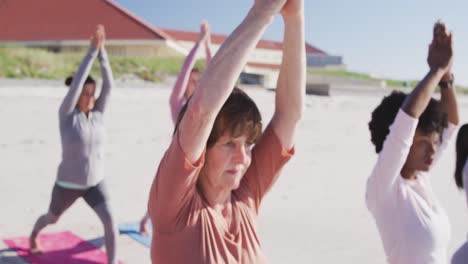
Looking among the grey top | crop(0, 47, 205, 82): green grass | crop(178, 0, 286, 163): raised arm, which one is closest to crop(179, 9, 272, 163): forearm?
crop(178, 0, 286, 163): raised arm

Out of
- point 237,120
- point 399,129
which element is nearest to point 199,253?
point 237,120

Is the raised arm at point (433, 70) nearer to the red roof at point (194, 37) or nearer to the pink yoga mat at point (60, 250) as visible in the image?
the pink yoga mat at point (60, 250)

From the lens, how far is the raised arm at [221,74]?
150 centimetres

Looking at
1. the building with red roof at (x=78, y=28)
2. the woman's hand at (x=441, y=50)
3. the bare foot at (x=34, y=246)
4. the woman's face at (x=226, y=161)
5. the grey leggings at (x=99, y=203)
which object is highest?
the building with red roof at (x=78, y=28)

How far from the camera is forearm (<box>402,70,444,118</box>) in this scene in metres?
2.36

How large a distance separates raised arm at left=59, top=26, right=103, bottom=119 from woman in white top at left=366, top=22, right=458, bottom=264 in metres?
2.71

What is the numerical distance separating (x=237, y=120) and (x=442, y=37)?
4.11 feet

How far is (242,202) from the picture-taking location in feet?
6.25

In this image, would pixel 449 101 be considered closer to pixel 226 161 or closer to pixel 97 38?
pixel 226 161

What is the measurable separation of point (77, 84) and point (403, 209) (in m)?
2.98

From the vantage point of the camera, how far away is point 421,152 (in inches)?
100

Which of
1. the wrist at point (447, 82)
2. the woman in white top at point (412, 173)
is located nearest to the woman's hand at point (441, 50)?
the woman in white top at point (412, 173)

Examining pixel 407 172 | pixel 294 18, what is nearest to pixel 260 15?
pixel 294 18

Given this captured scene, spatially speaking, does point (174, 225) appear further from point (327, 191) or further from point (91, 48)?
point (327, 191)
